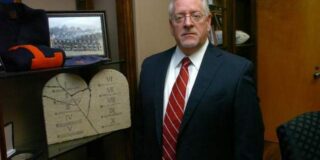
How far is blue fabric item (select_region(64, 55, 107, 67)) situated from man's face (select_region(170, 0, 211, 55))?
376mm

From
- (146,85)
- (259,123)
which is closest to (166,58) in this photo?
(146,85)

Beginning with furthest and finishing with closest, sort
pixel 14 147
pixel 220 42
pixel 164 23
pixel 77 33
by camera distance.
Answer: pixel 220 42 < pixel 164 23 < pixel 77 33 < pixel 14 147

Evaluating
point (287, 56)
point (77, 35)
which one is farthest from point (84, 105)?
point (287, 56)

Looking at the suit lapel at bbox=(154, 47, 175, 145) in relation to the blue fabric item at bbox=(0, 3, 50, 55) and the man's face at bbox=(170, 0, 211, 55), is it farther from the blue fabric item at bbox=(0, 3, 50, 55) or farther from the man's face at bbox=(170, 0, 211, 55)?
the blue fabric item at bbox=(0, 3, 50, 55)

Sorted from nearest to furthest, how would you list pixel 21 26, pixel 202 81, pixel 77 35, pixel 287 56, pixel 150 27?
pixel 21 26 → pixel 202 81 → pixel 77 35 → pixel 150 27 → pixel 287 56

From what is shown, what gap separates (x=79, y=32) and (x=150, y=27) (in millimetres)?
374

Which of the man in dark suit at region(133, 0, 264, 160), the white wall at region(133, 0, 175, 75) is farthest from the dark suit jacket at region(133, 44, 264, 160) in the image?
the white wall at region(133, 0, 175, 75)

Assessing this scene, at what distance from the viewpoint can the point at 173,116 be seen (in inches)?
58.0

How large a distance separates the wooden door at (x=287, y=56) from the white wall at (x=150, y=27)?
1.82 metres

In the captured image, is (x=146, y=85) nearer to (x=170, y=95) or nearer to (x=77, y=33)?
(x=170, y=95)

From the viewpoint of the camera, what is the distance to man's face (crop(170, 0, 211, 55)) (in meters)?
1.46

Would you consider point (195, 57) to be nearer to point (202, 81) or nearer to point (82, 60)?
point (202, 81)

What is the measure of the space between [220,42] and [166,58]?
101cm

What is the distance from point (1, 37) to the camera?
1263 mm
